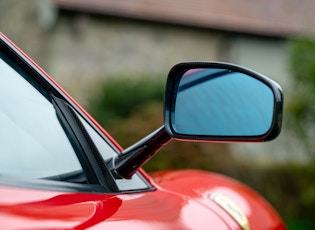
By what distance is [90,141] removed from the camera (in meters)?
2.42

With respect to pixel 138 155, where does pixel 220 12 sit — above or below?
above

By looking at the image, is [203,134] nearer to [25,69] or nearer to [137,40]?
[25,69]

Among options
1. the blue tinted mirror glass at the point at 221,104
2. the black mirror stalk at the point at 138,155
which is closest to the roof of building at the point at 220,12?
the blue tinted mirror glass at the point at 221,104

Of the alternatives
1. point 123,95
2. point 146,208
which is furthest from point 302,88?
point 146,208

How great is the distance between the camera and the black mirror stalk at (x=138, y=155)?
99.6 inches

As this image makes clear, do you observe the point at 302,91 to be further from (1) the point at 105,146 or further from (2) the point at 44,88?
(2) the point at 44,88

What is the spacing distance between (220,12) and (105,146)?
605 inches

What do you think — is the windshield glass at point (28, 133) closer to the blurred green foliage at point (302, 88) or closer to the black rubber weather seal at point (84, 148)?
the black rubber weather seal at point (84, 148)

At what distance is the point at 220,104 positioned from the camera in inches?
107

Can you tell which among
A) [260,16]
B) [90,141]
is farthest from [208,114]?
[260,16]

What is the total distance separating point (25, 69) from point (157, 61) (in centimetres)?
1517

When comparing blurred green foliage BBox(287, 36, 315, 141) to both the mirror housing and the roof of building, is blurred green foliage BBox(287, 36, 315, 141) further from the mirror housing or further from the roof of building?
the mirror housing

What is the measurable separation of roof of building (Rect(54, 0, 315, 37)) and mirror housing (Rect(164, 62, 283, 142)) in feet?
42.4

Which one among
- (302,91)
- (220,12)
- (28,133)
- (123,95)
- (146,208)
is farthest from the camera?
(220,12)
